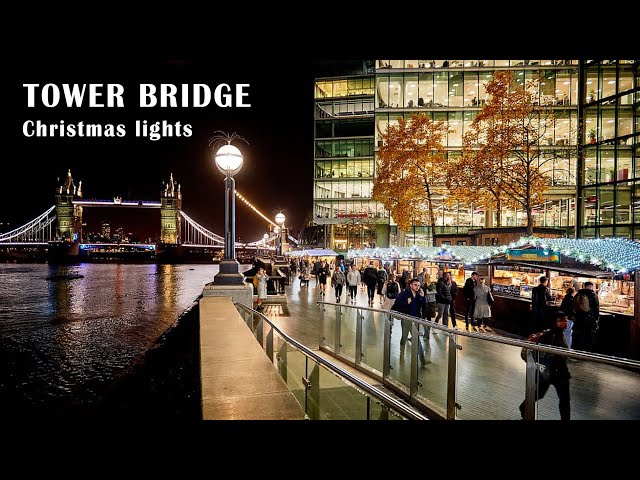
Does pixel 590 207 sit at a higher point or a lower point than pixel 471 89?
lower

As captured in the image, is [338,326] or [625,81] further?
[625,81]

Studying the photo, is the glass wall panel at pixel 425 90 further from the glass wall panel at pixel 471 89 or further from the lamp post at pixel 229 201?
the lamp post at pixel 229 201

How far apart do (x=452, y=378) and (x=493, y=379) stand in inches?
18.8

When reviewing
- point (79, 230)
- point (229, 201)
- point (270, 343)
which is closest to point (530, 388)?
point (270, 343)

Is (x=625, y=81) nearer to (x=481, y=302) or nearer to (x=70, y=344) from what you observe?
(x=481, y=302)

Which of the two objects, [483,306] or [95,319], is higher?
[483,306]

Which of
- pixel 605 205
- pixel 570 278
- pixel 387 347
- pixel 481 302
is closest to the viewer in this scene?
pixel 387 347

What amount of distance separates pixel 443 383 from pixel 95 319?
15791 millimetres

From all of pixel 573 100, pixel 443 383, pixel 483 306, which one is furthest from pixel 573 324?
pixel 573 100

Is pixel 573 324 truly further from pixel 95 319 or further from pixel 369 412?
pixel 95 319

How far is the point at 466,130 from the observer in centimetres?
4631

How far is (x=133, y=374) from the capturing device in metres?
9.38

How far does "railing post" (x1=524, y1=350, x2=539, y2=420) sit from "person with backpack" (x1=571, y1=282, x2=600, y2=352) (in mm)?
6009

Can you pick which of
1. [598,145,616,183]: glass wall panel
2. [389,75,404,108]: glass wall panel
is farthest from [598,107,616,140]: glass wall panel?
[389,75,404,108]: glass wall panel
